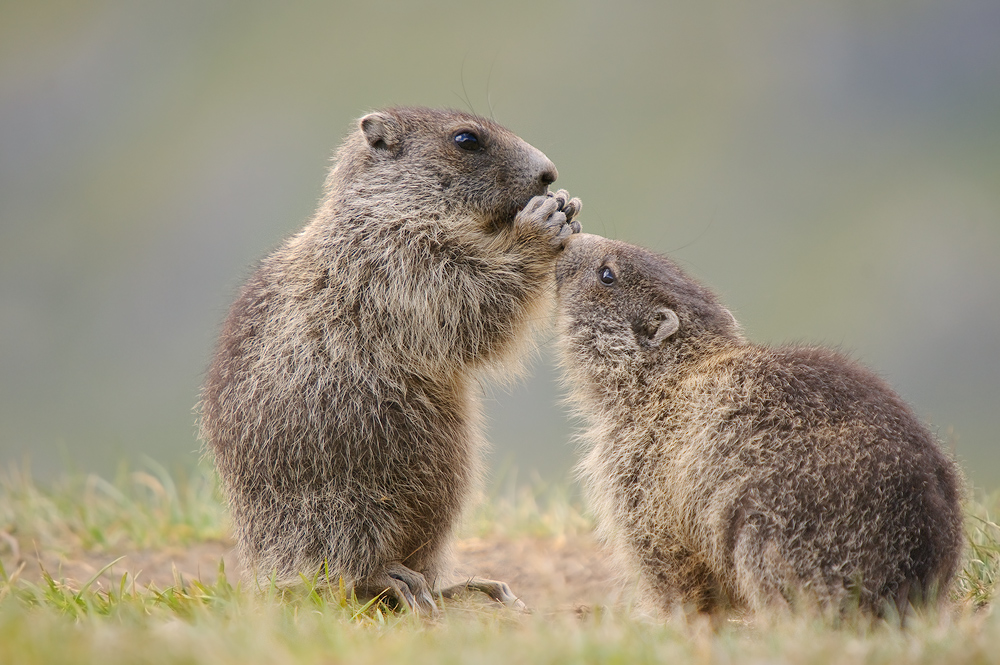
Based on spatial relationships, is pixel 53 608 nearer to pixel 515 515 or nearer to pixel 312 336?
pixel 312 336

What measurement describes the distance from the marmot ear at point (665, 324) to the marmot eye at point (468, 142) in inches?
67.6

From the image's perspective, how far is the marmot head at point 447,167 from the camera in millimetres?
6094

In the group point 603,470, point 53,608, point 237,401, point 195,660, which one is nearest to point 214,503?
point 237,401

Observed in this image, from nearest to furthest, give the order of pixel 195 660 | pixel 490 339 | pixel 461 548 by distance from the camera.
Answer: pixel 195 660
pixel 490 339
pixel 461 548

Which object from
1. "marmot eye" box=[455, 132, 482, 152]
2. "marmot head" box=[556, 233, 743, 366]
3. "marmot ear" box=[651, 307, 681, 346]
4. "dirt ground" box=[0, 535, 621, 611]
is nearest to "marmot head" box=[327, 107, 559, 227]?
"marmot eye" box=[455, 132, 482, 152]

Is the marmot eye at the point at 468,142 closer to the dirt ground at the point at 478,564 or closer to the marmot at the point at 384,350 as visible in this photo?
the marmot at the point at 384,350

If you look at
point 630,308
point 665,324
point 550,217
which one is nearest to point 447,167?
point 550,217

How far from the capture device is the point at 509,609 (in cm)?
515

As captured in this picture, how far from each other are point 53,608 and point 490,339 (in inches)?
117

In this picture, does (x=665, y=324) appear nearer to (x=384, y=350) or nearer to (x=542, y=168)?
(x=542, y=168)

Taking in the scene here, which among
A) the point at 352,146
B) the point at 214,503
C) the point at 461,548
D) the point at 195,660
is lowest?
the point at 214,503

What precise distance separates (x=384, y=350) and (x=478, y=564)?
2.20 metres

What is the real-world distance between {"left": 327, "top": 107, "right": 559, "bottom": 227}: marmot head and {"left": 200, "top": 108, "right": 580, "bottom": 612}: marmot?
0.01m

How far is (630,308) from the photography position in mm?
5730
